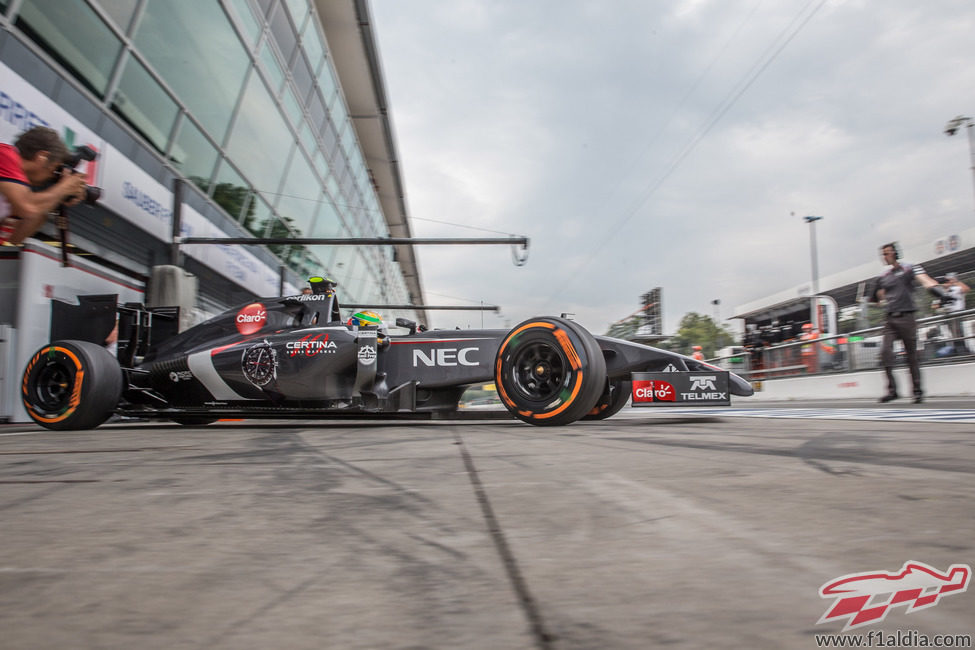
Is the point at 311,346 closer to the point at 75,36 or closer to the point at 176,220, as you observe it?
the point at 75,36

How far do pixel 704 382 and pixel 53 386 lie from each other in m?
4.91

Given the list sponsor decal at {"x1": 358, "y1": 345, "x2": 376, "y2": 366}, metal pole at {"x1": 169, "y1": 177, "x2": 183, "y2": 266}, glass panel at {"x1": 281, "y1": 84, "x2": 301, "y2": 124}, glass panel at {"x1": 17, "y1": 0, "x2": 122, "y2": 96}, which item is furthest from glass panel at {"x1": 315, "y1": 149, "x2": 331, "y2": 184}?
sponsor decal at {"x1": 358, "y1": 345, "x2": 376, "y2": 366}

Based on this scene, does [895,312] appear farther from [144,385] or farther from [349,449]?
[144,385]

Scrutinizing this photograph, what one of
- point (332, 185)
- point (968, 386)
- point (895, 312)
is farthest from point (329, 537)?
point (332, 185)

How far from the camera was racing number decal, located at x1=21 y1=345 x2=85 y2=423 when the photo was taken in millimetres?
4297

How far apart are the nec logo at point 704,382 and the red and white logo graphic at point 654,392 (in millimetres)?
163

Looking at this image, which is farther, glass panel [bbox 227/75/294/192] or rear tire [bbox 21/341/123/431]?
glass panel [bbox 227/75/294/192]

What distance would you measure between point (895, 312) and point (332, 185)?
15.1 metres

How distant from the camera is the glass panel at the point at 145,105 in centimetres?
708

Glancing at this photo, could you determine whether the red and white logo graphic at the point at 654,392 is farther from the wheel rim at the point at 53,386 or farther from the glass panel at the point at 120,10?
the glass panel at the point at 120,10

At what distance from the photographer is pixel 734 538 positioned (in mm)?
941

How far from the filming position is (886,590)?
2.32ft

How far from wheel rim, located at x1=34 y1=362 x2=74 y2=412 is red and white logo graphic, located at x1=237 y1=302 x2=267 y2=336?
4.08ft

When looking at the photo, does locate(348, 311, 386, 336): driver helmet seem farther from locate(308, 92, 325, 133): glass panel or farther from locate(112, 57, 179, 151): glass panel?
locate(308, 92, 325, 133): glass panel
